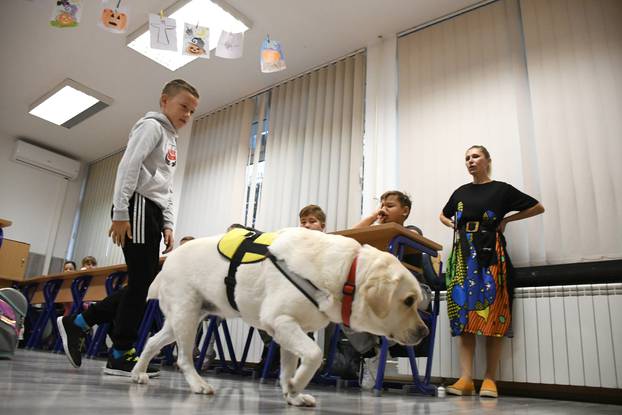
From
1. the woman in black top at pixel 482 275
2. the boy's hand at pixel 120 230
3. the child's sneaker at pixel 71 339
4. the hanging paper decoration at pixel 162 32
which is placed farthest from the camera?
the hanging paper decoration at pixel 162 32

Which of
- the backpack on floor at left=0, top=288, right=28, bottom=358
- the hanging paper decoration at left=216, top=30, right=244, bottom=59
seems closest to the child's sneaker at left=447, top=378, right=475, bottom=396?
the backpack on floor at left=0, top=288, right=28, bottom=358

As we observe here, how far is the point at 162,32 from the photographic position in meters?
3.93

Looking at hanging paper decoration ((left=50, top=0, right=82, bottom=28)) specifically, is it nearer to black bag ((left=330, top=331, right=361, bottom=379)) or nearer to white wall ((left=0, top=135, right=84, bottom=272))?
black bag ((left=330, top=331, right=361, bottom=379))

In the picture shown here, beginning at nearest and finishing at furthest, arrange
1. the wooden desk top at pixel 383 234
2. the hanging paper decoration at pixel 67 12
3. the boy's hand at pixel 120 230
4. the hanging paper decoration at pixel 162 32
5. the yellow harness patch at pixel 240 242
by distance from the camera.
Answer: the yellow harness patch at pixel 240 242
the boy's hand at pixel 120 230
the wooden desk top at pixel 383 234
the hanging paper decoration at pixel 67 12
the hanging paper decoration at pixel 162 32

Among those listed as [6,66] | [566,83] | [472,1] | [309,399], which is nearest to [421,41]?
[472,1]

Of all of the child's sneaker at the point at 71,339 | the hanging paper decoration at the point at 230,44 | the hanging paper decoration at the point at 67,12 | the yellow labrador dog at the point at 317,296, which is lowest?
the child's sneaker at the point at 71,339

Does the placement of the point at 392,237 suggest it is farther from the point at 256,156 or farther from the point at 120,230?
the point at 256,156

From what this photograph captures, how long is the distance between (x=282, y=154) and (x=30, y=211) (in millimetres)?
5029

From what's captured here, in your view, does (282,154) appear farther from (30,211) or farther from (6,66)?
(30,211)

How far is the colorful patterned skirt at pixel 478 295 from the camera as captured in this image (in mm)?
2578

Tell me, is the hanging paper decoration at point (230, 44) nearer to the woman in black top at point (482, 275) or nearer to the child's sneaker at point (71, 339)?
the woman in black top at point (482, 275)

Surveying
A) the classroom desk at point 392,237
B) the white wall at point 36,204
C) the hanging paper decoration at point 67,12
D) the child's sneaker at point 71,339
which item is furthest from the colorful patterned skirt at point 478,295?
the white wall at point 36,204

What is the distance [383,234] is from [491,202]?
0.91 m

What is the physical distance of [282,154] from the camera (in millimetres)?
5074
